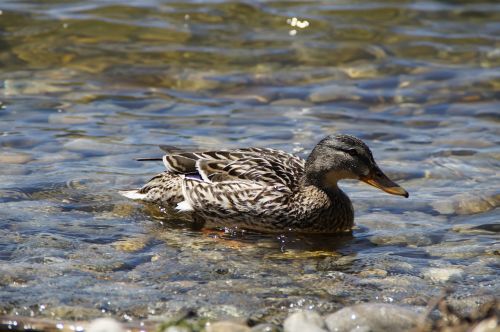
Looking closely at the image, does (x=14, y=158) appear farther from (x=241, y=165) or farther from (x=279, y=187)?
(x=279, y=187)

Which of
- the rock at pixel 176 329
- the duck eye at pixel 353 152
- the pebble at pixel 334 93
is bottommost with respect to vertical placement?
the pebble at pixel 334 93

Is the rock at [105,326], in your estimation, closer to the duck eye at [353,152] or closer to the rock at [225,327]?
the rock at [225,327]

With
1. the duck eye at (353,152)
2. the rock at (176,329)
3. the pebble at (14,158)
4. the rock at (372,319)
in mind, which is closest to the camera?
the rock at (176,329)

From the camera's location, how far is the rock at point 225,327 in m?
5.23

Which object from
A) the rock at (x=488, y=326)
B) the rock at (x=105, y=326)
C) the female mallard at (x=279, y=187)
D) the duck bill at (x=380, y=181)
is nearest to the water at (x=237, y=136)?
the female mallard at (x=279, y=187)

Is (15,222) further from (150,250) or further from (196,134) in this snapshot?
(196,134)

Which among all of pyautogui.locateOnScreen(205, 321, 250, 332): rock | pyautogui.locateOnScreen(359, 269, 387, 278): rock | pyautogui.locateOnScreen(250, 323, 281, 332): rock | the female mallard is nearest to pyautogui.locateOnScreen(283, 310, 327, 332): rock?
pyautogui.locateOnScreen(250, 323, 281, 332): rock

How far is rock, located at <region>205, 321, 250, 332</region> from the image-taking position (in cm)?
523

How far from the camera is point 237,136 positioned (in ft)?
33.8

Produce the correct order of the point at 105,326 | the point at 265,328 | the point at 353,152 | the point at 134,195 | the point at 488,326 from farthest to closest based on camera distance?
the point at 134,195 → the point at 353,152 → the point at 265,328 → the point at 105,326 → the point at 488,326

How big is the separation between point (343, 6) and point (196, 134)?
18.3 ft

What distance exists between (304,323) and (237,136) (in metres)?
5.24

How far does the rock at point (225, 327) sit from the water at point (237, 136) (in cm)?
33

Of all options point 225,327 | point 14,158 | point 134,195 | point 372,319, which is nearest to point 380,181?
point 134,195
